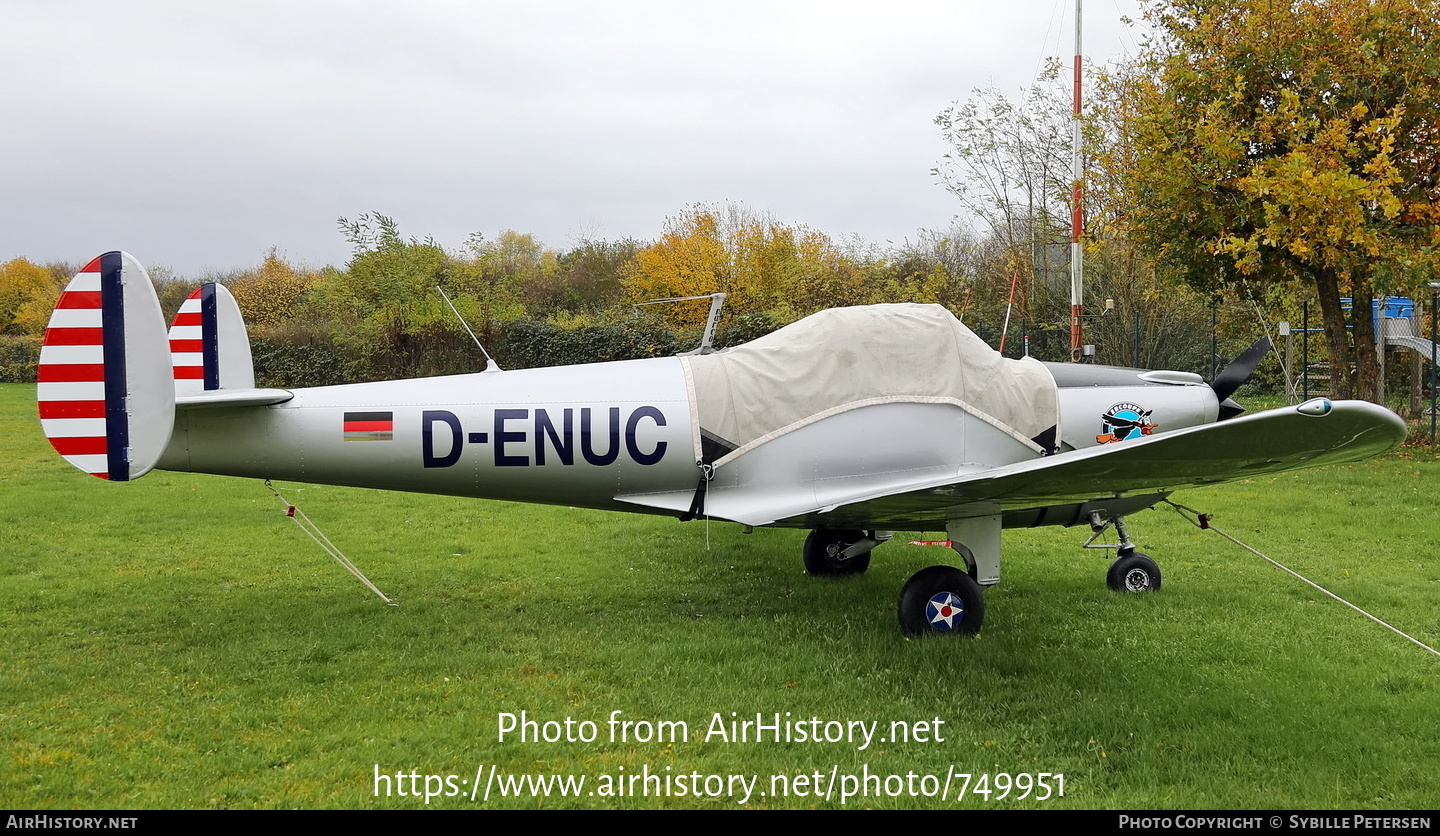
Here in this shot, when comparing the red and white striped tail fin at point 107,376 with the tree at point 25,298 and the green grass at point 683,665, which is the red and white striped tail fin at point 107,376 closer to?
the green grass at point 683,665

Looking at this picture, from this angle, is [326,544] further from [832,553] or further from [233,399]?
[832,553]

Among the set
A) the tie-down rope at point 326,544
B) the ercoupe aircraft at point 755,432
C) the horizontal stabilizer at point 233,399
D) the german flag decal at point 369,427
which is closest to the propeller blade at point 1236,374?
the ercoupe aircraft at point 755,432

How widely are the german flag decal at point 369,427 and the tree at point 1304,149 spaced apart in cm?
1132

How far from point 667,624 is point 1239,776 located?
10.5 feet

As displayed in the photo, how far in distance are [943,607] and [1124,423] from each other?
5.82 feet

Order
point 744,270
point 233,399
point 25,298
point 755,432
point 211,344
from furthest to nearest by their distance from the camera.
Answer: point 25,298 < point 744,270 < point 211,344 < point 755,432 < point 233,399

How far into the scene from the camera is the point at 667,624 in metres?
5.80

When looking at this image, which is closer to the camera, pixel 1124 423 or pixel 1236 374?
pixel 1124 423

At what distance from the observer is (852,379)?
5.61 m

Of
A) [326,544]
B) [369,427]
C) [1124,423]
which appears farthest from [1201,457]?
[326,544]

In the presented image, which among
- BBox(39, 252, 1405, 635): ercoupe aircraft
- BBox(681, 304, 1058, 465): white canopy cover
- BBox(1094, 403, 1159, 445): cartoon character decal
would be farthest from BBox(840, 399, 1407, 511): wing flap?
BBox(1094, 403, 1159, 445): cartoon character decal

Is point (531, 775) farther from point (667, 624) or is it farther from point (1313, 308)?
point (1313, 308)

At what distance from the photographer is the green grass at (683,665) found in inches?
145

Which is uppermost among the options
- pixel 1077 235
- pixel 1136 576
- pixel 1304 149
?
pixel 1304 149
